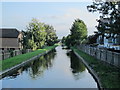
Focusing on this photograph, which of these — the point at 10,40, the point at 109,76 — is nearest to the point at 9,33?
the point at 10,40

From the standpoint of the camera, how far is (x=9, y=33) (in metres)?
55.5

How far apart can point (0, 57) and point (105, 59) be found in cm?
1117

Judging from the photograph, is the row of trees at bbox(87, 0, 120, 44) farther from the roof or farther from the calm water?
the roof

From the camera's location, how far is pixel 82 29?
6141 cm

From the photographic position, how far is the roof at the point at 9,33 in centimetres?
5472

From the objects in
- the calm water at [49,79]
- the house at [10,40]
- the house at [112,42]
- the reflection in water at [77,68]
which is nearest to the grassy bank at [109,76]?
the calm water at [49,79]

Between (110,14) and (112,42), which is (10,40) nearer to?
(112,42)

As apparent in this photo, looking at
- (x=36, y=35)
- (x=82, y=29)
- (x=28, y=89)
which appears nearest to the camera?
(x=28, y=89)

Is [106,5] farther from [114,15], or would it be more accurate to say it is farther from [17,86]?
[17,86]

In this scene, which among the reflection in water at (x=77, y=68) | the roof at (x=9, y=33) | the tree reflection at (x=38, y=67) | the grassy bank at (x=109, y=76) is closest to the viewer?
the grassy bank at (x=109, y=76)

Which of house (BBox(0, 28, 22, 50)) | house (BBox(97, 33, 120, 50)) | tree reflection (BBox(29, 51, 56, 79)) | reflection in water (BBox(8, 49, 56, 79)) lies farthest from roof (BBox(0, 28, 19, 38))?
reflection in water (BBox(8, 49, 56, 79))

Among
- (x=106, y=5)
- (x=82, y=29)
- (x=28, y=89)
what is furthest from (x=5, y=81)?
(x=82, y=29)

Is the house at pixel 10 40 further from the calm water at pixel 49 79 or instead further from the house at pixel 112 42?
the calm water at pixel 49 79

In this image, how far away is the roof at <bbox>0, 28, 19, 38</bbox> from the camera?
2154 inches
